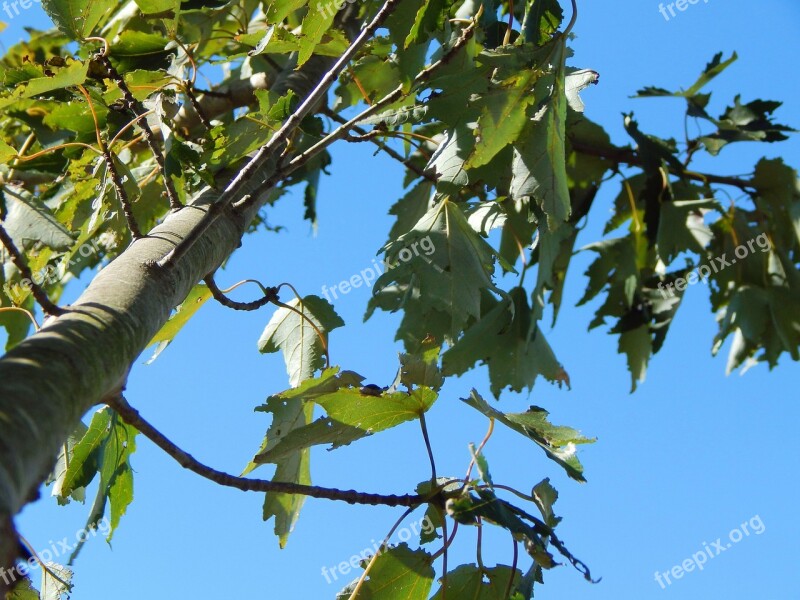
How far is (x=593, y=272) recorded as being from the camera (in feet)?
8.43

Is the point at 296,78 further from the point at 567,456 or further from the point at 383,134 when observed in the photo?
the point at 567,456

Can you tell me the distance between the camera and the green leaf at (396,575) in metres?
1.31

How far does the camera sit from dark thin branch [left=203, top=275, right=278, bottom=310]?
1239mm

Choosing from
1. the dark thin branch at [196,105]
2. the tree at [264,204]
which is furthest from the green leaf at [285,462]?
the dark thin branch at [196,105]

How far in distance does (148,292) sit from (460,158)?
0.65 meters

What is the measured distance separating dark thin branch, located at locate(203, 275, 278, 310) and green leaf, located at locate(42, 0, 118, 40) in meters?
0.50

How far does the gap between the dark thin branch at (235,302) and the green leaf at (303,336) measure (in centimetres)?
16

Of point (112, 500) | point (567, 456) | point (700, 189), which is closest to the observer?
point (567, 456)

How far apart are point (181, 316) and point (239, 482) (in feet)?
2.22

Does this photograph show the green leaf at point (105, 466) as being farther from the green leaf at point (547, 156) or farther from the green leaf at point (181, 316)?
the green leaf at point (547, 156)

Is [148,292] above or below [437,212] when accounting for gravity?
below

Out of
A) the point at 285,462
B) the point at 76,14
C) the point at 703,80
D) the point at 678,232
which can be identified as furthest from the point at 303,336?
the point at 703,80

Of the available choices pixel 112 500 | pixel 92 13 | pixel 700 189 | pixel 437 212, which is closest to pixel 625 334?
pixel 700 189

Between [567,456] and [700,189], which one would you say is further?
[700,189]
